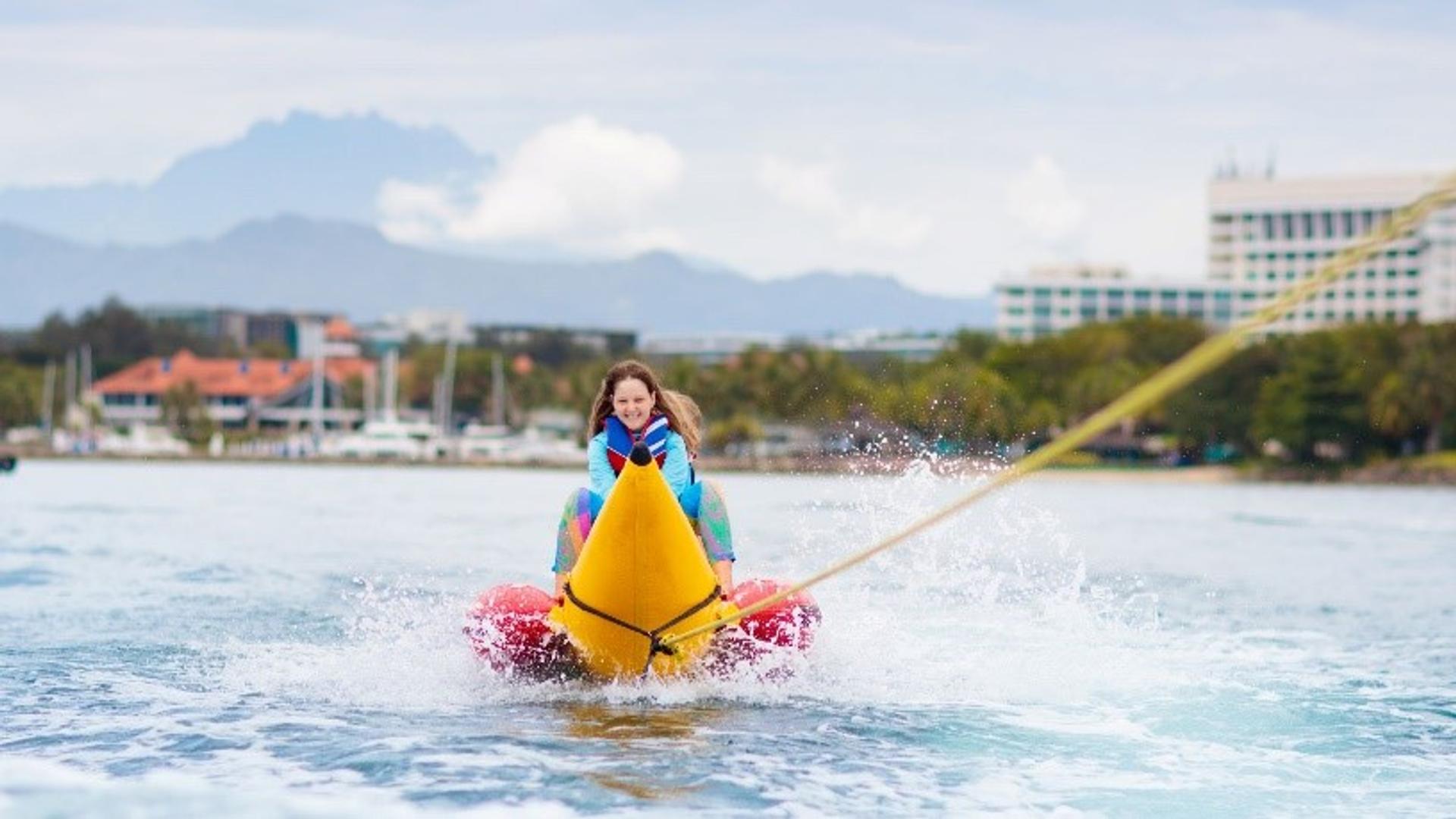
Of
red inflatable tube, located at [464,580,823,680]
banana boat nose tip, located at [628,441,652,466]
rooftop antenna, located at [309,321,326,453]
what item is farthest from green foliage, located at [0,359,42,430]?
banana boat nose tip, located at [628,441,652,466]

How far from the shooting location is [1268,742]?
359 inches

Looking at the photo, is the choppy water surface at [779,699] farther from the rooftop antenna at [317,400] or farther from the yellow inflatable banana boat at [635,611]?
the rooftop antenna at [317,400]

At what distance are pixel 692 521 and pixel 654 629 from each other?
65 cm

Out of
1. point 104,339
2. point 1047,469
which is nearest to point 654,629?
point 1047,469

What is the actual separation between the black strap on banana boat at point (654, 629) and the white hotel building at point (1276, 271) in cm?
13485

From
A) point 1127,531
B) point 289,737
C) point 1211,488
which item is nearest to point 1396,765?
point 289,737

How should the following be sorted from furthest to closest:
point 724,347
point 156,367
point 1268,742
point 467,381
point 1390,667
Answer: point 724,347
point 156,367
point 467,381
point 1390,667
point 1268,742

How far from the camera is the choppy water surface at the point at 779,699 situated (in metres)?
7.59

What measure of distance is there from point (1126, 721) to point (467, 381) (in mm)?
104591

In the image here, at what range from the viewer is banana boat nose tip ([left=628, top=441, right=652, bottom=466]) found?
29.3ft

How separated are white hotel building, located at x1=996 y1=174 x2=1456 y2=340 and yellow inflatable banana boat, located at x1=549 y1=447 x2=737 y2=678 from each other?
135m

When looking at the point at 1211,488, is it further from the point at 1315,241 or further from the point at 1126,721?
the point at 1315,241

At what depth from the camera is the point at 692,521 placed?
9.76 m

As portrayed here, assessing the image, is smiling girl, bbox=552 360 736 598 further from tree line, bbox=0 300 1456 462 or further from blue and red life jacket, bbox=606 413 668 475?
tree line, bbox=0 300 1456 462
